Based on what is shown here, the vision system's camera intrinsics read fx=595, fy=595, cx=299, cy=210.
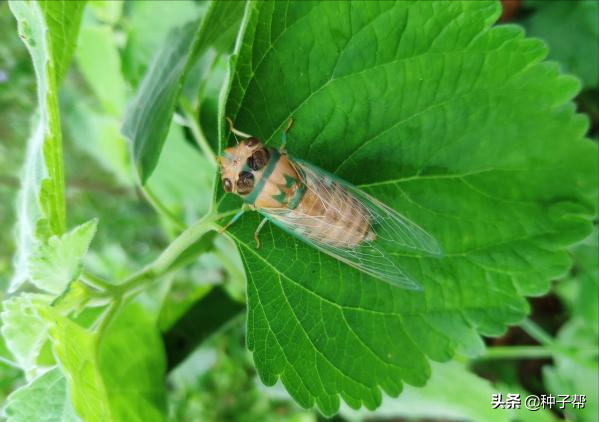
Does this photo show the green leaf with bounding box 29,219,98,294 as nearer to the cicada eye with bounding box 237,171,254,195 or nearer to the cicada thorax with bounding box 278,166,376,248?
the cicada eye with bounding box 237,171,254,195

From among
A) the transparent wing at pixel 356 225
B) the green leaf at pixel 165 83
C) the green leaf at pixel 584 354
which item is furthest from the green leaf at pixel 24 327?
the green leaf at pixel 584 354

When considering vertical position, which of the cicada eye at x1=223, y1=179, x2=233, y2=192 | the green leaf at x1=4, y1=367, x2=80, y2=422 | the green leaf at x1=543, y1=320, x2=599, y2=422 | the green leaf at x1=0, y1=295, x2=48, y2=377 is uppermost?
the cicada eye at x1=223, y1=179, x2=233, y2=192

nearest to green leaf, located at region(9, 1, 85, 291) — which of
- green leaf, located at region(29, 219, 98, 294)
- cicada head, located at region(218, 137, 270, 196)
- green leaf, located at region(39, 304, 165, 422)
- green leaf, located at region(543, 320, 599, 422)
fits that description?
green leaf, located at region(29, 219, 98, 294)

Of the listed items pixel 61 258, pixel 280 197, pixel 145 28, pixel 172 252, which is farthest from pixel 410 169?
pixel 145 28

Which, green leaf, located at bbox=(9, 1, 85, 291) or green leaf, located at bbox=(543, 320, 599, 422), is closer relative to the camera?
green leaf, located at bbox=(9, 1, 85, 291)

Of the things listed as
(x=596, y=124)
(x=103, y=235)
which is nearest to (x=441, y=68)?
(x=596, y=124)

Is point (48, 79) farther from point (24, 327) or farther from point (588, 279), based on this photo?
point (588, 279)

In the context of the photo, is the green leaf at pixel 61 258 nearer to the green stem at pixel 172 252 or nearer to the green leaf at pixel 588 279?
the green stem at pixel 172 252

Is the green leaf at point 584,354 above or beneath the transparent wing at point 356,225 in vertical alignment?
beneath
